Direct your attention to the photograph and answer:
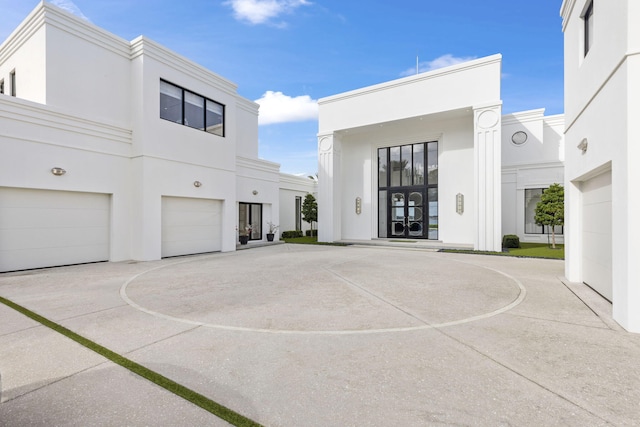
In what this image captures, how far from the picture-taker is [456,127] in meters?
14.1

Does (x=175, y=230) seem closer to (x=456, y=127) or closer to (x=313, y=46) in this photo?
(x=313, y=46)

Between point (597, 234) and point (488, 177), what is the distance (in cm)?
693

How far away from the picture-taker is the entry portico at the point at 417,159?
1184 centimetres

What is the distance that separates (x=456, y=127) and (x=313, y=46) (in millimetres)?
7413

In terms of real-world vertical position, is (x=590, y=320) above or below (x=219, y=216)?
below

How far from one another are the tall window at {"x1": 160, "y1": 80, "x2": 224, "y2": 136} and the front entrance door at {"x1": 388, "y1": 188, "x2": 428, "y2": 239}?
9204mm

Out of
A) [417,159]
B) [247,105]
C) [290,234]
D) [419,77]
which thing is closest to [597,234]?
[419,77]

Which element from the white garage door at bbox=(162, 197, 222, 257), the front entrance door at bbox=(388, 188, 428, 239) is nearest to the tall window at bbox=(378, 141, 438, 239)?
the front entrance door at bbox=(388, 188, 428, 239)

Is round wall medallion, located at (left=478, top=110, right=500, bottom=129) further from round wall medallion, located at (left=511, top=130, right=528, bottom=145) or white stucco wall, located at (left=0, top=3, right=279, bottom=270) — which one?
white stucco wall, located at (left=0, top=3, right=279, bottom=270)

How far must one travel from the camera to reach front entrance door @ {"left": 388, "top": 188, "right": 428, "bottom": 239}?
1539cm

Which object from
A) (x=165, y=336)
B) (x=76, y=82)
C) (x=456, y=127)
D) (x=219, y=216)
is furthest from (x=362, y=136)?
(x=165, y=336)

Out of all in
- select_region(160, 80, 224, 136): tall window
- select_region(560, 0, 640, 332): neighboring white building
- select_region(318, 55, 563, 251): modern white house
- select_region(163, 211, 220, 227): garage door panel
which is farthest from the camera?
select_region(318, 55, 563, 251): modern white house

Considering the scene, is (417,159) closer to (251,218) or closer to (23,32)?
(251,218)

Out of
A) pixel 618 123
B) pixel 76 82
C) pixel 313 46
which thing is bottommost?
pixel 618 123
